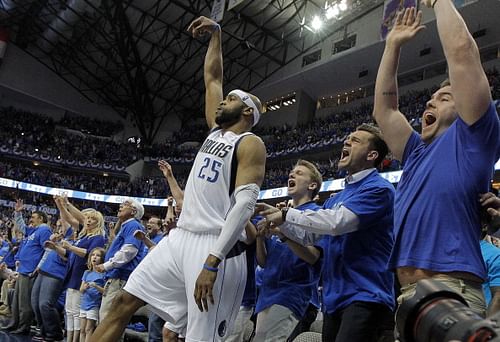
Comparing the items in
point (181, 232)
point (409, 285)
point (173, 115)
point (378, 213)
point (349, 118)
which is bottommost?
point (409, 285)

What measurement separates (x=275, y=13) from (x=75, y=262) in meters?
19.6

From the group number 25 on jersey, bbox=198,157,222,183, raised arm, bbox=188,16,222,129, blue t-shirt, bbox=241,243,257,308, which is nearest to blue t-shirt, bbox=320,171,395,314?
number 25 on jersey, bbox=198,157,222,183

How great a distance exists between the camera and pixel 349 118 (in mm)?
25094

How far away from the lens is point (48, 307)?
671cm

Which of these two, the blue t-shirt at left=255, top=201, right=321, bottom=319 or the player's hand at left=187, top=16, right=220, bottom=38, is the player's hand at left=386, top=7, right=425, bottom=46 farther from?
the player's hand at left=187, top=16, right=220, bottom=38

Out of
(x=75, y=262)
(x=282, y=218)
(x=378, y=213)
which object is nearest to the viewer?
(x=282, y=218)

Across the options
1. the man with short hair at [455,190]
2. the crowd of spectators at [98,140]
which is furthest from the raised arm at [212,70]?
the crowd of spectators at [98,140]

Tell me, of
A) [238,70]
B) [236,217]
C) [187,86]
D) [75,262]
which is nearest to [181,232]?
[236,217]

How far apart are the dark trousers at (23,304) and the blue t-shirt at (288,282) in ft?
17.6

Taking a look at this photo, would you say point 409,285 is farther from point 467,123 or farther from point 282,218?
point 282,218

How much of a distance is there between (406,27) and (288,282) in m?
1.82

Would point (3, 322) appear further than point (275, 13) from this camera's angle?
No

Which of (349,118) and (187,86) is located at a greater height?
(187,86)

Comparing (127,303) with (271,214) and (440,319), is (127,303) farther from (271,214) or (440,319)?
(440,319)
